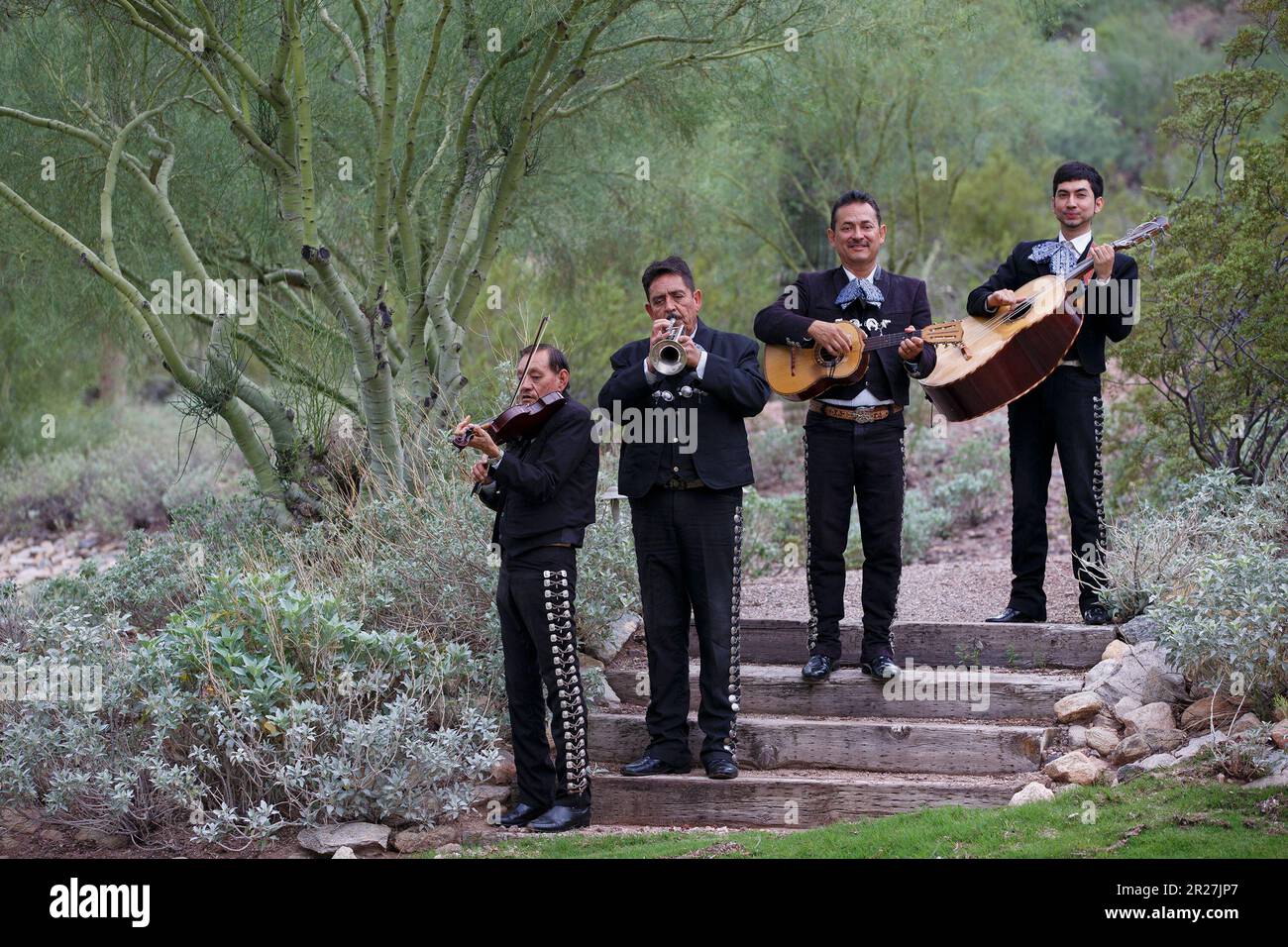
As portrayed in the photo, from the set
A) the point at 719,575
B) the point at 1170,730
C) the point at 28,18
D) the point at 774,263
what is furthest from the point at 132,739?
the point at 774,263

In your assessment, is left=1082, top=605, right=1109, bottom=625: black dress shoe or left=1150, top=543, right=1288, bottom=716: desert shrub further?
left=1082, top=605, right=1109, bottom=625: black dress shoe

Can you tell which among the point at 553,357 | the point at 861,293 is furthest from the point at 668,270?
the point at 861,293

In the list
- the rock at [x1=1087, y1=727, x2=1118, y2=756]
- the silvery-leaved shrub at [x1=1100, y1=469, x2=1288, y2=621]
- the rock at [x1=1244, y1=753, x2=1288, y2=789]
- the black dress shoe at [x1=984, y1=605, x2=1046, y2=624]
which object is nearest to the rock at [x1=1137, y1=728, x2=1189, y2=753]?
the rock at [x1=1087, y1=727, x2=1118, y2=756]

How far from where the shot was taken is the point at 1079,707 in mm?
6039

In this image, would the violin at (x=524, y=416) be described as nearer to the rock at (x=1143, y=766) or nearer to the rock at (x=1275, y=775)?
the rock at (x=1143, y=766)

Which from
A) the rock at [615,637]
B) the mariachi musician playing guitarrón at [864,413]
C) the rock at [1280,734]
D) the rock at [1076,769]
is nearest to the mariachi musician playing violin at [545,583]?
the mariachi musician playing guitarrón at [864,413]

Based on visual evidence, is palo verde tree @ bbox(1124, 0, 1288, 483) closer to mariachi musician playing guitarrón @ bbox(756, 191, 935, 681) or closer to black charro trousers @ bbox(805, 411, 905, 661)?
mariachi musician playing guitarrón @ bbox(756, 191, 935, 681)

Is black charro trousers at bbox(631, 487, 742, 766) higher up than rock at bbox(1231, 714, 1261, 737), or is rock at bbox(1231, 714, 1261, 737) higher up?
black charro trousers at bbox(631, 487, 742, 766)

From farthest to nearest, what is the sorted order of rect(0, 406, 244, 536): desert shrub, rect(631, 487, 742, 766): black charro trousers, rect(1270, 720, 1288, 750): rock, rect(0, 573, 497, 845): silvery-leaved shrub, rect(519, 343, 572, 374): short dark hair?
rect(0, 406, 244, 536): desert shrub
rect(631, 487, 742, 766): black charro trousers
rect(519, 343, 572, 374): short dark hair
rect(0, 573, 497, 845): silvery-leaved shrub
rect(1270, 720, 1288, 750): rock

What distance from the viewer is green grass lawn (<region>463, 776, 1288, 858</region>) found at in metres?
4.80

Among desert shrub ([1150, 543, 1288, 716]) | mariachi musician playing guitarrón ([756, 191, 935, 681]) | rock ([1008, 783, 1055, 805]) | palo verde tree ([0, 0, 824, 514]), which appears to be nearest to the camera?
rock ([1008, 783, 1055, 805])

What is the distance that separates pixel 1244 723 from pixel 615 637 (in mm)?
3160

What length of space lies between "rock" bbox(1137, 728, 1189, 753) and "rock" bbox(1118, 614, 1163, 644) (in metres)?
0.74

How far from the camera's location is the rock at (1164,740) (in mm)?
5621
